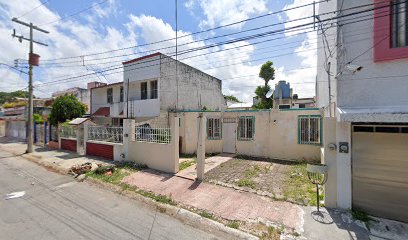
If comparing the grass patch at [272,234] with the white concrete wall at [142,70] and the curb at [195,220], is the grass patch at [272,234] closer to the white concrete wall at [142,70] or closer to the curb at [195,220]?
the curb at [195,220]

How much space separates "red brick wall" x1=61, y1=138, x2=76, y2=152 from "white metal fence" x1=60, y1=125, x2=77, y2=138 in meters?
0.33

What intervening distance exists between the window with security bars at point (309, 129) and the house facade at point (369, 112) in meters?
4.66

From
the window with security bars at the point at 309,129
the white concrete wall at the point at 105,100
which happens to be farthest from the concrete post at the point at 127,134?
the window with security bars at the point at 309,129

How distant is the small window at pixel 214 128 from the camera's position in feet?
38.2

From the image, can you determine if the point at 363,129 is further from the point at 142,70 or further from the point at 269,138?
the point at 142,70

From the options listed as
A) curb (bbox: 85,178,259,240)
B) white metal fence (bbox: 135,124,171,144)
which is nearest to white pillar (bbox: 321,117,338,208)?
curb (bbox: 85,178,259,240)

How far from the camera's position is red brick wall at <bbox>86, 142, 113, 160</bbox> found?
9.92 metres

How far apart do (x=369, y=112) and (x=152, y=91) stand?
1189cm

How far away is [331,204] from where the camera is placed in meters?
4.85

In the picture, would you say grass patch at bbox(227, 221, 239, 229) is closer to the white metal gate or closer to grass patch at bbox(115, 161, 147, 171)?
grass patch at bbox(115, 161, 147, 171)

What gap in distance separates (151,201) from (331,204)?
478 centimetres

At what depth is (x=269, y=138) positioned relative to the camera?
10.2m

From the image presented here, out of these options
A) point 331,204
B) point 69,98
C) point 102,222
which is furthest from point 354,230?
point 69,98

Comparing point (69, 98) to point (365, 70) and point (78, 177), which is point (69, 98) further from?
point (365, 70)
